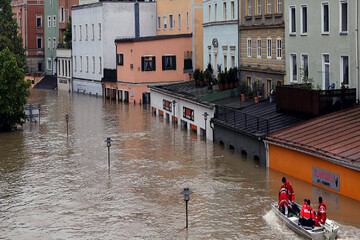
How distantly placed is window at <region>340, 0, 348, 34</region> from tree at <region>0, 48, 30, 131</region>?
25288mm

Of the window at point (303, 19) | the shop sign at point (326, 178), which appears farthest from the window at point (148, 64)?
the shop sign at point (326, 178)

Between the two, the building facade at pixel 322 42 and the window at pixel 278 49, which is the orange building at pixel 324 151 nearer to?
the building facade at pixel 322 42

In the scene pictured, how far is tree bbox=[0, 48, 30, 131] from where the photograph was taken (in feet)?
174

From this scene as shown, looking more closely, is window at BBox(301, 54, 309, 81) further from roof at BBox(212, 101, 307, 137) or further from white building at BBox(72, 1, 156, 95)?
white building at BBox(72, 1, 156, 95)

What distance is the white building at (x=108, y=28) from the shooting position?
83.0 meters

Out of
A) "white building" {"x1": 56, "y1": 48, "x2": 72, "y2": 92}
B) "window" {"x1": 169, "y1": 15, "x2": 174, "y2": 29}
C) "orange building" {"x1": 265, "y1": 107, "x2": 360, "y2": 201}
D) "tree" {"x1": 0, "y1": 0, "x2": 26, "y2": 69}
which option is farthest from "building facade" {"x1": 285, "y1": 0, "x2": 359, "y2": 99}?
"white building" {"x1": 56, "y1": 48, "x2": 72, "y2": 92}

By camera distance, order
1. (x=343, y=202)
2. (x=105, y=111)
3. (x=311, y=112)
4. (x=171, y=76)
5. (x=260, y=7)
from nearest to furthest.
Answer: (x=343, y=202), (x=311, y=112), (x=260, y=7), (x=105, y=111), (x=171, y=76)

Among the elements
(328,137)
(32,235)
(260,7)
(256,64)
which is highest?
(260,7)

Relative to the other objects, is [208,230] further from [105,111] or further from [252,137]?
[105,111]

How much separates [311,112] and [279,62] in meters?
10.9

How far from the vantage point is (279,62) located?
47.6 metres

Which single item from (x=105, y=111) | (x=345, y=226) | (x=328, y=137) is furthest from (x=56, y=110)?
(x=345, y=226)

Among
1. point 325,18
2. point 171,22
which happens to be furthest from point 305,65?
point 171,22

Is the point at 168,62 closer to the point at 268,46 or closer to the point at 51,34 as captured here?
the point at 268,46
